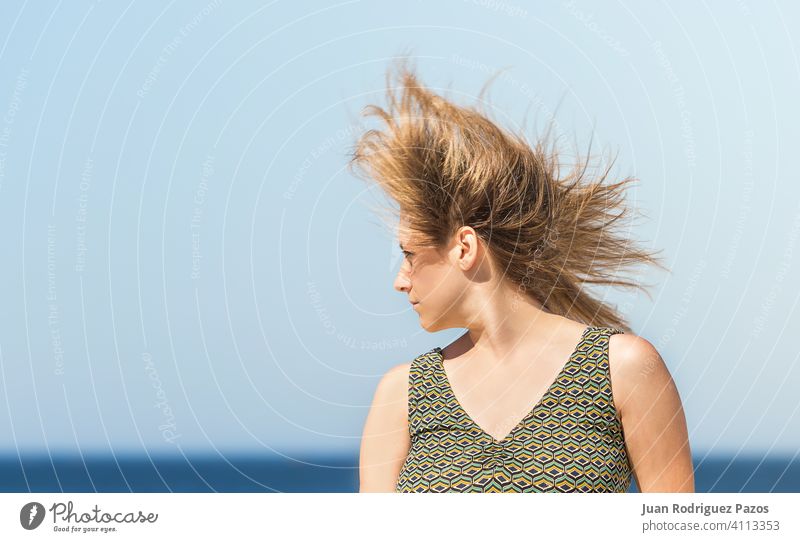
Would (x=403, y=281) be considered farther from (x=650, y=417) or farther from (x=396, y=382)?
(x=650, y=417)

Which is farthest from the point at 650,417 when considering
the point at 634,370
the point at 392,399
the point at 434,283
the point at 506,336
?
the point at 392,399

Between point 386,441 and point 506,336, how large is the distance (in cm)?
67

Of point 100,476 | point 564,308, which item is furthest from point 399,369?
point 100,476

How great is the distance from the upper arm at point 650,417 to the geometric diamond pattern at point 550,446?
2.1 inches

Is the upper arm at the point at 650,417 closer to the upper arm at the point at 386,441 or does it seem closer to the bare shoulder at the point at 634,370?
the bare shoulder at the point at 634,370

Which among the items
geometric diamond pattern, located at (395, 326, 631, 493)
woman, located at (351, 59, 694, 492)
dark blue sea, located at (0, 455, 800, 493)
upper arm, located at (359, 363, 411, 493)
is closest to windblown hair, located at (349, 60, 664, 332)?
woman, located at (351, 59, 694, 492)

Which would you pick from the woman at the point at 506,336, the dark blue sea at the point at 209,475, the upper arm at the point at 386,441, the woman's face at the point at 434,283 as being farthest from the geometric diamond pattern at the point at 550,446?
the dark blue sea at the point at 209,475

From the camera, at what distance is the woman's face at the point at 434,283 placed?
4270mm

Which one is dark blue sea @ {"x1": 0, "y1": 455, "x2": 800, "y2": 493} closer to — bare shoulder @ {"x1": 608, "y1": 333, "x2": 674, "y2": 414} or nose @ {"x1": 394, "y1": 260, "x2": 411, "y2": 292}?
nose @ {"x1": 394, "y1": 260, "x2": 411, "y2": 292}

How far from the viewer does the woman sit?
A: 4.02 metres

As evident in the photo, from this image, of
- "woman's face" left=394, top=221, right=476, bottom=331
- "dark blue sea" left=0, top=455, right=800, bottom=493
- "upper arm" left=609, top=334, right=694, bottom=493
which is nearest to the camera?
"upper arm" left=609, top=334, right=694, bottom=493

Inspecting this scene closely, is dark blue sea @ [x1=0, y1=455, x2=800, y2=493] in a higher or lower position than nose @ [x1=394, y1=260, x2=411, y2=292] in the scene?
lower

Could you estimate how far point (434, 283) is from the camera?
4270 mm
